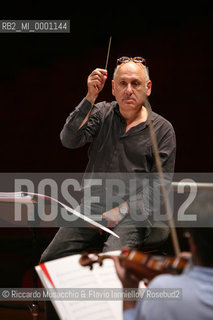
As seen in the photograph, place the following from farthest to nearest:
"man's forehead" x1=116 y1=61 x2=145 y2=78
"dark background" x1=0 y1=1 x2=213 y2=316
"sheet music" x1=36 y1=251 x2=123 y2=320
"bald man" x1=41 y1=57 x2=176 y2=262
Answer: "dark background" x1=0 y1=1 x2=213 y2=316 → "man's forehead" x1=116 y1=61 x2=145 y2=78 → "bald man" x1=41 y1=57 x2=176 y2=262 → "sheet music" x1=36 y1=251 x2=123 y2=320

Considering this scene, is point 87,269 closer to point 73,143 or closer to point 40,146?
point 73,143

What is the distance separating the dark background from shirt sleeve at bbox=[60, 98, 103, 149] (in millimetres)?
1324

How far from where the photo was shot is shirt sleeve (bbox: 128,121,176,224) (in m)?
1.96

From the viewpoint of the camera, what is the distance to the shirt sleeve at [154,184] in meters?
1.96

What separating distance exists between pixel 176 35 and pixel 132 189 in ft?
A: 5.61

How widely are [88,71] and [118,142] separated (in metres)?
1.59

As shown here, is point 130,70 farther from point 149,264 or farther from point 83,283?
point 149,264

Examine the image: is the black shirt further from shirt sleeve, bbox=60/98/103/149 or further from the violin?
the violin

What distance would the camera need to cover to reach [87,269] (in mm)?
1401

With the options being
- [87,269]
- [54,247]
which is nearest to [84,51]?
[54,247]

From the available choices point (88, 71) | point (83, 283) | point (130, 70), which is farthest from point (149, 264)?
point (88, 71)

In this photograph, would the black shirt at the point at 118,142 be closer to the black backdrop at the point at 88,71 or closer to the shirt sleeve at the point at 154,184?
the shirt sleeve at the point at 154,184

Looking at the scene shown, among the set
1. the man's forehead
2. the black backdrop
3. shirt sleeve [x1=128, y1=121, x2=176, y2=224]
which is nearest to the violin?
shirt sleeve [x1=128, y1=121, x2=176, y2=224]

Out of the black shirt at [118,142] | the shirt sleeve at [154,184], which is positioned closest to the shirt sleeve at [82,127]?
the black shirt at [118,142]
